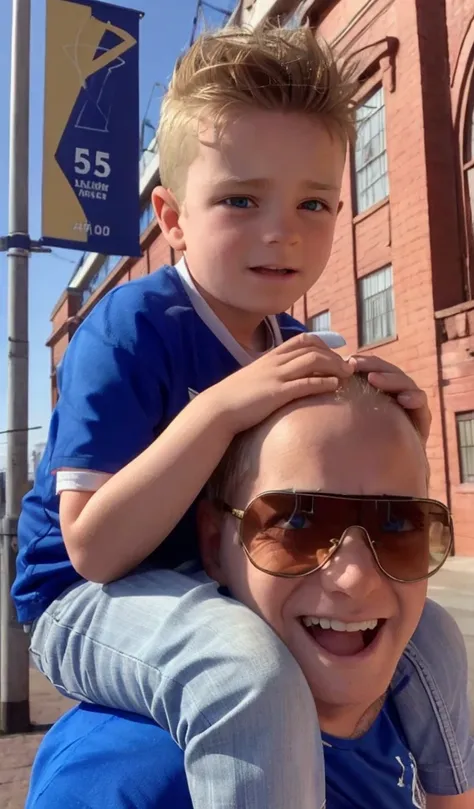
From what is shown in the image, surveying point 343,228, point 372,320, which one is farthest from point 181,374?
point 343,228

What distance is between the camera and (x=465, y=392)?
1127 cm

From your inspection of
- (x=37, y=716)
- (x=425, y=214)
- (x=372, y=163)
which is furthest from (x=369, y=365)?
(x=372, y=163)

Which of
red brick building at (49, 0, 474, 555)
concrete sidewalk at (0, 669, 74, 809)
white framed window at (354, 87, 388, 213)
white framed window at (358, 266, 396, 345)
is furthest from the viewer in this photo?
white framed window at (354, 87, 388, 213)

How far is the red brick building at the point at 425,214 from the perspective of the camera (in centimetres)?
1152

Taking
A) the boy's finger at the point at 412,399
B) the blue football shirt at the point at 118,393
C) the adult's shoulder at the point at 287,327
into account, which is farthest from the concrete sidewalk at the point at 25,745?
the boy's finger at the point at 412,399

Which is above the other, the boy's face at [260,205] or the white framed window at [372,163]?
the white framed window at [372,163]

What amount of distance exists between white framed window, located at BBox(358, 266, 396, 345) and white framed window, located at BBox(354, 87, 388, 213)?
1.47m

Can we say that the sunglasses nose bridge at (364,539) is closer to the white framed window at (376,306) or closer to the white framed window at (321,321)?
the white framed window at (376,306)

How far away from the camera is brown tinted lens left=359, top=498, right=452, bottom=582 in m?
1.24

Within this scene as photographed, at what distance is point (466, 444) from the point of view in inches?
450

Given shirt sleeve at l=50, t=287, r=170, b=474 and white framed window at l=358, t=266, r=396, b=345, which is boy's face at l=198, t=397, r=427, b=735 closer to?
shirt sleeve at l=50, t=287, r=170, b=474

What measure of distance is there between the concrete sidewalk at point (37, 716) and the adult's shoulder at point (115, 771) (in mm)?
2701

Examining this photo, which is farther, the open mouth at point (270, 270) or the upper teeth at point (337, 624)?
the open mouth at point (270, 270)

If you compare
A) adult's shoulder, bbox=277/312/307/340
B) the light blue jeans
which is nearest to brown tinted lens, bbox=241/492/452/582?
the light blue jeans
